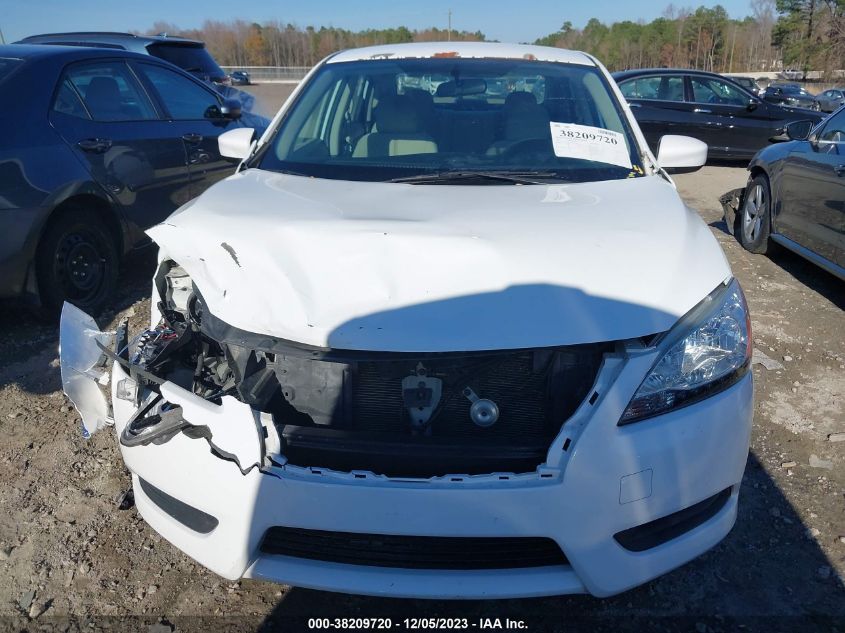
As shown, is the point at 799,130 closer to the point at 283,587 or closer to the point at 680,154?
the point at 680,154

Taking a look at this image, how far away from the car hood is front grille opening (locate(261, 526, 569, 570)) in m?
0.52

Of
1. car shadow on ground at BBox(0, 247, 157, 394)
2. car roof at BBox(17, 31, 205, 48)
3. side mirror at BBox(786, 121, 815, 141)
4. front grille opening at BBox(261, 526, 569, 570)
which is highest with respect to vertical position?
car roof at BBox(17, 31, 205, 48)

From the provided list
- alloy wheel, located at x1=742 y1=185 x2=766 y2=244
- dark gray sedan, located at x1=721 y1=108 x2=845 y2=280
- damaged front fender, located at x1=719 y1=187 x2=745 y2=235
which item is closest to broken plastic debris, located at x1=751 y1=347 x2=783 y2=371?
dark gray sedan, located at x1=721 y1=108 x2=845 y2=280

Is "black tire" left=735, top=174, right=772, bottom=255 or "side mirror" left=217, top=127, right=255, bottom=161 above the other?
"side mirror" left=217, top=127, right=255, bottom=161

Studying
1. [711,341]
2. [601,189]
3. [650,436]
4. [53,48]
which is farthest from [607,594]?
[53,48]

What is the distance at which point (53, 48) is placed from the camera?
14.1ft

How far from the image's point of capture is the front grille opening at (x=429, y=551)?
173 cm

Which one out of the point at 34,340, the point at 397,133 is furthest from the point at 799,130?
the point at 34,340

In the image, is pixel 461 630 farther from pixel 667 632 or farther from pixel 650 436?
pixel 650 436

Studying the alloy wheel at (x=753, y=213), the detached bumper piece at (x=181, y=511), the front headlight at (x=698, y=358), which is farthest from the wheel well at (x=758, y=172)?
the detached bumper piece at (x=181, y=511)

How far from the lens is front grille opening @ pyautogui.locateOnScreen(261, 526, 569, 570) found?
1.73m

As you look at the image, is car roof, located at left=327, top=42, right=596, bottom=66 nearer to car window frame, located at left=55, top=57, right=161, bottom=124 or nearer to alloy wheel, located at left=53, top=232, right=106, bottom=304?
car window frame, located at left=55, top=57, right=161, bottom=124

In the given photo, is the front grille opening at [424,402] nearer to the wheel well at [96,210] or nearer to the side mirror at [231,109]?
the wheel well at [96,210]

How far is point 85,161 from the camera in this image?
13.4ft
